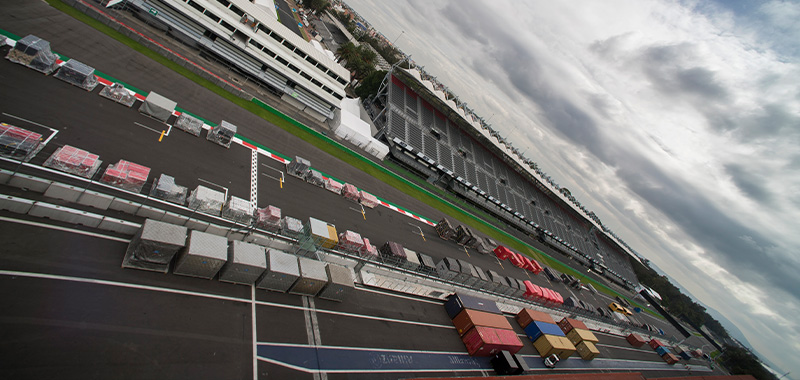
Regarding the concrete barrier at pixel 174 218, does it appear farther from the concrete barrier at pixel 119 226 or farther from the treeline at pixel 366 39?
the treeline at pixel 366 39

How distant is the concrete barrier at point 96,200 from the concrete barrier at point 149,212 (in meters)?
1.54

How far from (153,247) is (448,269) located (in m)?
26.2

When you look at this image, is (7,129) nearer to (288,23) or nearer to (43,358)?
(43,358)

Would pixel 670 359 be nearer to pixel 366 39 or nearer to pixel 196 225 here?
pixel 196 225

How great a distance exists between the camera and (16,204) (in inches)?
626

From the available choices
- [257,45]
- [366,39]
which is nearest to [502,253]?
[257,45]

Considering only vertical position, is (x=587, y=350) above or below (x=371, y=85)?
below

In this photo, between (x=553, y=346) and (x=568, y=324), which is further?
(x=568, y=324)

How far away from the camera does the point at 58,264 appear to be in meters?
15.3

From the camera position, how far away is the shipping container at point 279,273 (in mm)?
20531

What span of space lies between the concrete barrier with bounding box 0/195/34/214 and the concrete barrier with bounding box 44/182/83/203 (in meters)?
1.17

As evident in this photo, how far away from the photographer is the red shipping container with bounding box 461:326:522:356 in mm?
28000

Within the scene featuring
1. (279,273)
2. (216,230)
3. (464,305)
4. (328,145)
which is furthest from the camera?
(328,145)

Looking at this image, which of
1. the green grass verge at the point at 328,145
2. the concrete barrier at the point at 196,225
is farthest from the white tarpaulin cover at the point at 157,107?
the concrete barrier at the point at 196,225
